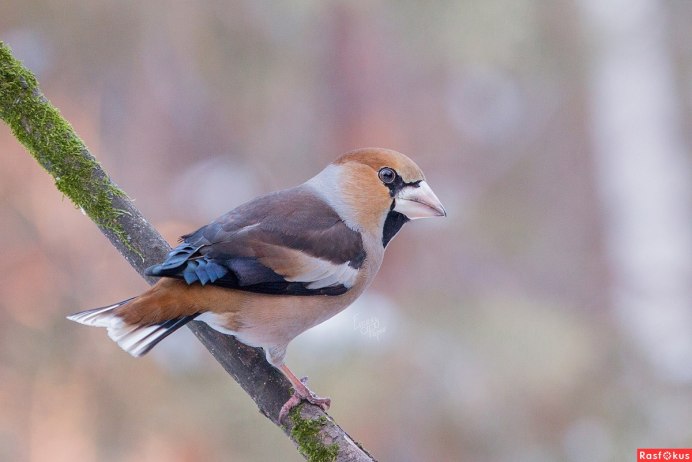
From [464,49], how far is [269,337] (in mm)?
5451

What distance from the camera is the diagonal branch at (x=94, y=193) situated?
2.33 meters

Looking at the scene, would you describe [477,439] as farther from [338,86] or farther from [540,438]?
[338,86]

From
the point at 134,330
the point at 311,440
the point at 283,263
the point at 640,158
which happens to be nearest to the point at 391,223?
the point at 283,263

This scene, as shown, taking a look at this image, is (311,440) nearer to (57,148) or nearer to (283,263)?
(283,263)

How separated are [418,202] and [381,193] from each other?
5.6 inches

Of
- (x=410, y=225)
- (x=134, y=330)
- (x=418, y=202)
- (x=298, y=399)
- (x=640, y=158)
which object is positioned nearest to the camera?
(x=134, y=330)

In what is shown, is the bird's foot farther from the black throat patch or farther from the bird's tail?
the black throat patch

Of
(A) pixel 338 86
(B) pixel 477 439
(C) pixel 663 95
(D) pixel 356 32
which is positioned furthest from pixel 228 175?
(C) pixel 663 95

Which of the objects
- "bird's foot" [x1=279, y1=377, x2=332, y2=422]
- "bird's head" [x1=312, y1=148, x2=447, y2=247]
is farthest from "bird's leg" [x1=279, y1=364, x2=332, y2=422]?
"bird's head" [x1=312, y1=148, x2=447, y2=247]

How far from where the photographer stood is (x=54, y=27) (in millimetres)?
5852

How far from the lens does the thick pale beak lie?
268 centimetres

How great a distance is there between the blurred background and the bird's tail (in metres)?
2.95

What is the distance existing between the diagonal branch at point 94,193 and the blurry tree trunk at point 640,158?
6.36 metres

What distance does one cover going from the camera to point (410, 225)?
6902mm
